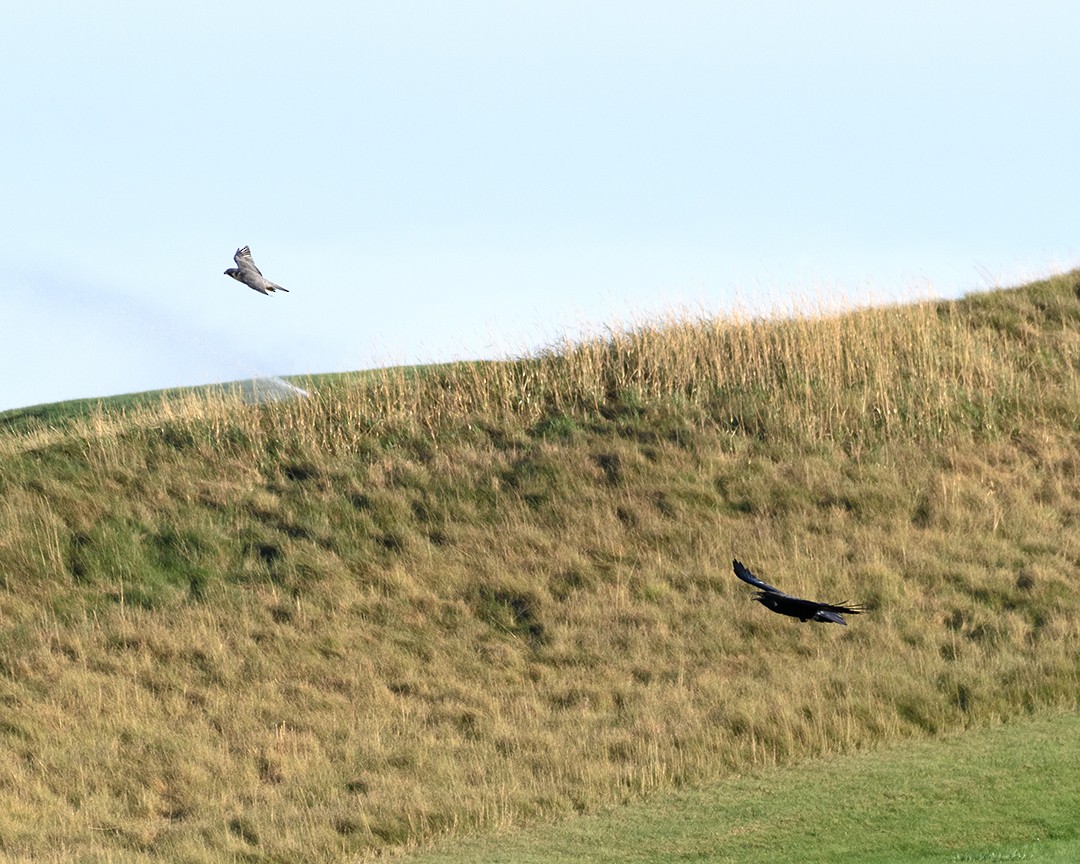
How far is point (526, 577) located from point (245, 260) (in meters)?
5.94

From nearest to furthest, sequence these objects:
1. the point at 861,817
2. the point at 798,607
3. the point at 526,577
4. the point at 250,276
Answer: the point at 798,607 < the point at 861,817 < the point at 250,276 < the point at 526,577

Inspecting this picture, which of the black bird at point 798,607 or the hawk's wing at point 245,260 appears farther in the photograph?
the hawk's wing at point 245,260

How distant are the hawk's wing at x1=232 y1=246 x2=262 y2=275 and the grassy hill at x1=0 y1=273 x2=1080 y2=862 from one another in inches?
162

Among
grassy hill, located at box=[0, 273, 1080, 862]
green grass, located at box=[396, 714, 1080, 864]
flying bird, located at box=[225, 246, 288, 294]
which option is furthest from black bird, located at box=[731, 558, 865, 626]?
flying bird, located at box=[225, 246, 288, 294]

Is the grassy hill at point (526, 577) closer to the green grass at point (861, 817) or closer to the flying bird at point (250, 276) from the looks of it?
the green grass at point (861, 817)

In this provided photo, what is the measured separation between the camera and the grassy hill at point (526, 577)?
1070cm

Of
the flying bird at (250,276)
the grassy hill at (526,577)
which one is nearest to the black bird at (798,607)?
the grassy hill at (526,577)

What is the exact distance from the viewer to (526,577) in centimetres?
1548

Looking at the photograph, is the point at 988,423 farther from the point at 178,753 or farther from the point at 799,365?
the point at 178,753

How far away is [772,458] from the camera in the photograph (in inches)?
696

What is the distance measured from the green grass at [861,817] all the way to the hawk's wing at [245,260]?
15.6 feet

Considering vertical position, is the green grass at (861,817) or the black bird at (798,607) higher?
the black bird at (798,607)

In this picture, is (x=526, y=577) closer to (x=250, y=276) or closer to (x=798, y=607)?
A: (x=250, y=276)

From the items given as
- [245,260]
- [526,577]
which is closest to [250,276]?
[245,260]
